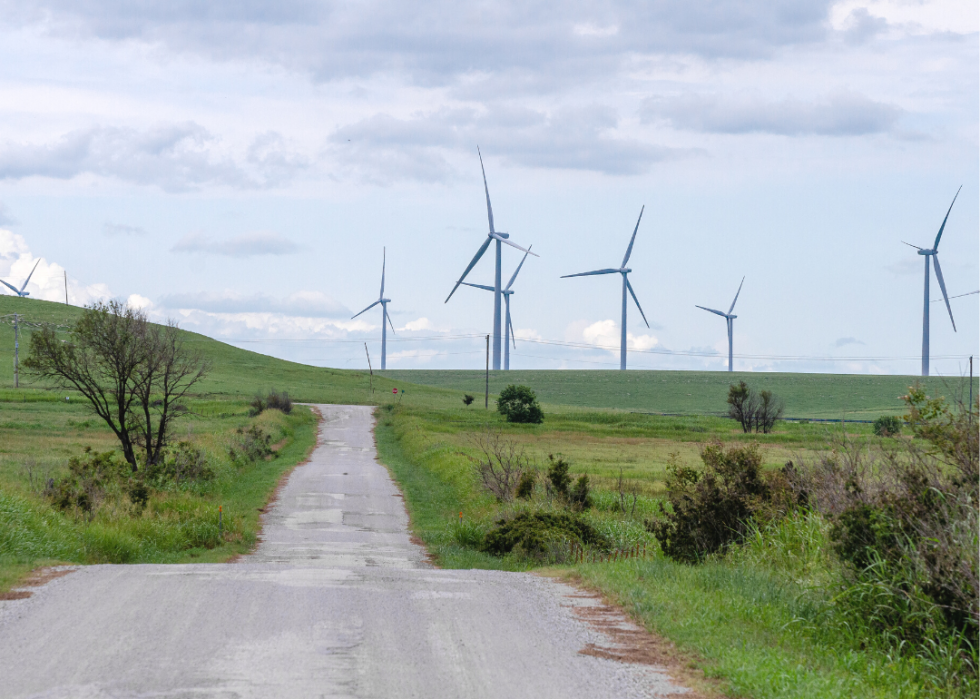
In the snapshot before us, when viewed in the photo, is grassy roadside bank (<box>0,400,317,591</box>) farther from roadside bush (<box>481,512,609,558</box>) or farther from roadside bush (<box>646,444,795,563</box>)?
roadside bush (<box>646,444,795,563</box>)

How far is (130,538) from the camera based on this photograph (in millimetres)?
18734

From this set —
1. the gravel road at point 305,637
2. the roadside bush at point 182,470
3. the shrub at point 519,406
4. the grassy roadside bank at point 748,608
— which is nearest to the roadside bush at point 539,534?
the grassy roadside bank at point 748,608

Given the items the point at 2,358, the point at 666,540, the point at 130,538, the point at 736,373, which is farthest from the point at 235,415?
the point at 736,373

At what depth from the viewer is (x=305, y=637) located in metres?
9.12

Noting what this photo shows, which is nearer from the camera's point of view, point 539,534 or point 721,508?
point 721,508

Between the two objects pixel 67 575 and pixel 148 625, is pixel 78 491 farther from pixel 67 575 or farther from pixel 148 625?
pixel 148 625

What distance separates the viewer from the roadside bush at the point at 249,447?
40.5m

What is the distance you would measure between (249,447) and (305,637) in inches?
1430

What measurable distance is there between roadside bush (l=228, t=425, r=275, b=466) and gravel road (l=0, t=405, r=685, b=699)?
88.7ft

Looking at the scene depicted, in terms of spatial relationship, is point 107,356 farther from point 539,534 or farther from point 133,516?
point 539,534

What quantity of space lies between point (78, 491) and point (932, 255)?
9078 centimetres

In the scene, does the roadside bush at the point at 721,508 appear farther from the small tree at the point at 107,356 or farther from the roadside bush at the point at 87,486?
the small tree at the point at 107,356

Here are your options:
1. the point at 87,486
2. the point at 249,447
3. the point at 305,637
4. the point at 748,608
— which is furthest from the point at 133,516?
the point at 249,447

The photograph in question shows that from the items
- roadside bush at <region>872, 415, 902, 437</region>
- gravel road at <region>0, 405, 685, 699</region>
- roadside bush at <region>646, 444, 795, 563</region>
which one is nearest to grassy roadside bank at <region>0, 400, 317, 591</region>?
gravel road at <region>0, 405, 685, 699</region>
